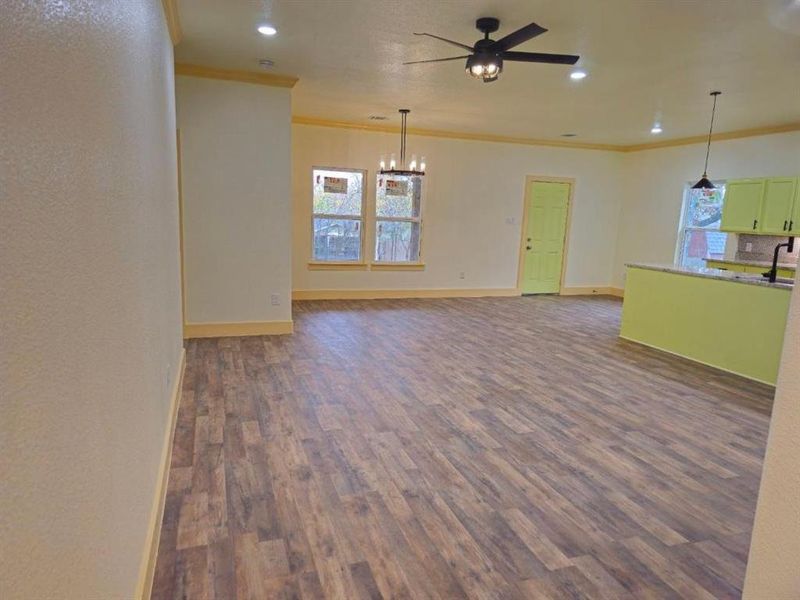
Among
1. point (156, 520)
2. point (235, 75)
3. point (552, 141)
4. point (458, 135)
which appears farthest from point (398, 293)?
point (156, 520)

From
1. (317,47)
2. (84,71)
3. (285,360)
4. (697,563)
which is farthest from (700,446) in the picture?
(317,47)

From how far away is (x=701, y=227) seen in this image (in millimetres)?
7688

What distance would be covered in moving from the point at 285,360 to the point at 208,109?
2.61 metres

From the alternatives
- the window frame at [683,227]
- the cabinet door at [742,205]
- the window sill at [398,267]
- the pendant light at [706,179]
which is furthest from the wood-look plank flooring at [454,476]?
the window frame at [683,227]

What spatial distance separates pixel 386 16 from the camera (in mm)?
3361

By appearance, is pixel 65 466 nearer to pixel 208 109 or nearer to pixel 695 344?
pixel 208 109

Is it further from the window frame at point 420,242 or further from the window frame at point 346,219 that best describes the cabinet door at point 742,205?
the window frame at point 346,219

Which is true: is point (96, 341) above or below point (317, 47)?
below

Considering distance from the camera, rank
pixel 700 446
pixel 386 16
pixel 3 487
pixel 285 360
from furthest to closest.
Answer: pixel 285 360
pixel 386 16
pixel 700 446
pixel 3 487

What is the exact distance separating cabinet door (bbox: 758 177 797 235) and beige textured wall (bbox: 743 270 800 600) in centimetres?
667

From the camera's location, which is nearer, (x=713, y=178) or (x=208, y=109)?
(x=208, y=109)

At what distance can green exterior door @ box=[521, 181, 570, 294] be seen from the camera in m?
8.76

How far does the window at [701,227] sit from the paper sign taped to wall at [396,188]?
446 cm

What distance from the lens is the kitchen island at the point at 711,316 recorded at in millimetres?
4363
